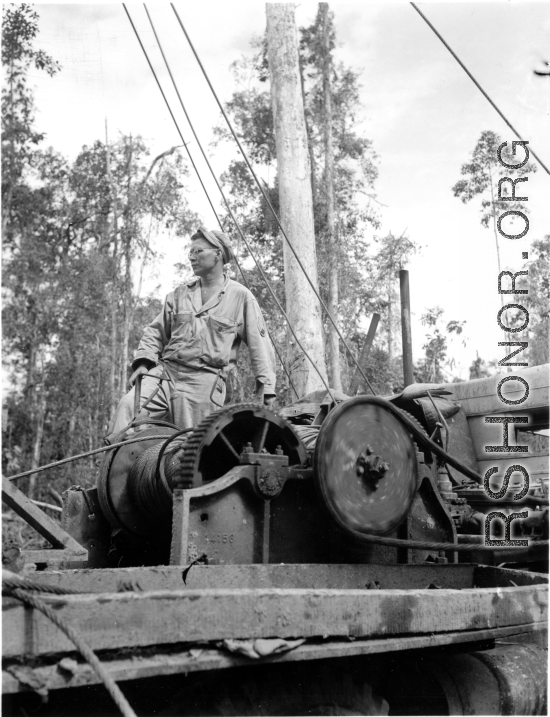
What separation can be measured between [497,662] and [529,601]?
1.06 ft

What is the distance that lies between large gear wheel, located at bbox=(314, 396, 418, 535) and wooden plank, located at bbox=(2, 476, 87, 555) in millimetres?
1148

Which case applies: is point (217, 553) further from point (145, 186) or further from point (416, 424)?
point (145, 186)

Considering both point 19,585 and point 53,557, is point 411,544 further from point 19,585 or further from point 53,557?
point 19,585

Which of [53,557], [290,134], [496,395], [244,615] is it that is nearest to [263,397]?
[53,557]

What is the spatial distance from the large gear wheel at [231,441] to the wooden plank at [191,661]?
0.93m

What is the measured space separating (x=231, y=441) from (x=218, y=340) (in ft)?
5.68

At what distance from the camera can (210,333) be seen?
17.9ft

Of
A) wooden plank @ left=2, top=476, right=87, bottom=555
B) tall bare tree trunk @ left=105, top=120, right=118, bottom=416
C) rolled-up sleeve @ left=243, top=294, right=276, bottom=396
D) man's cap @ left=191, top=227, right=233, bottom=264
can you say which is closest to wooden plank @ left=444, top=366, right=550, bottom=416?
rolled-up sleeve @ left=243, top=294, right=276, bottom=396

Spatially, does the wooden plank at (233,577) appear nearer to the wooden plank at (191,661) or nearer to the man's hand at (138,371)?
the wooden plank at (191,661)

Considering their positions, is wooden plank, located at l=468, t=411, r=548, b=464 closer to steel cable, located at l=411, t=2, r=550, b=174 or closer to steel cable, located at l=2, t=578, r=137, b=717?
steel cable, located at l=411, t=2, r=550, b=174

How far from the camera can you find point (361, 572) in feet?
12.5

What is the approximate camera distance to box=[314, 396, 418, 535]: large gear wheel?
12.0 feet

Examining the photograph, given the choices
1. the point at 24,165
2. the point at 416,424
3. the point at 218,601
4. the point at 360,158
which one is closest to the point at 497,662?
the point at 416,424

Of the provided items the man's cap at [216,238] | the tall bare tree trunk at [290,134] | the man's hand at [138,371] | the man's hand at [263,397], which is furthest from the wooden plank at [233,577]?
the tall bare tree trunk at [290,134]
